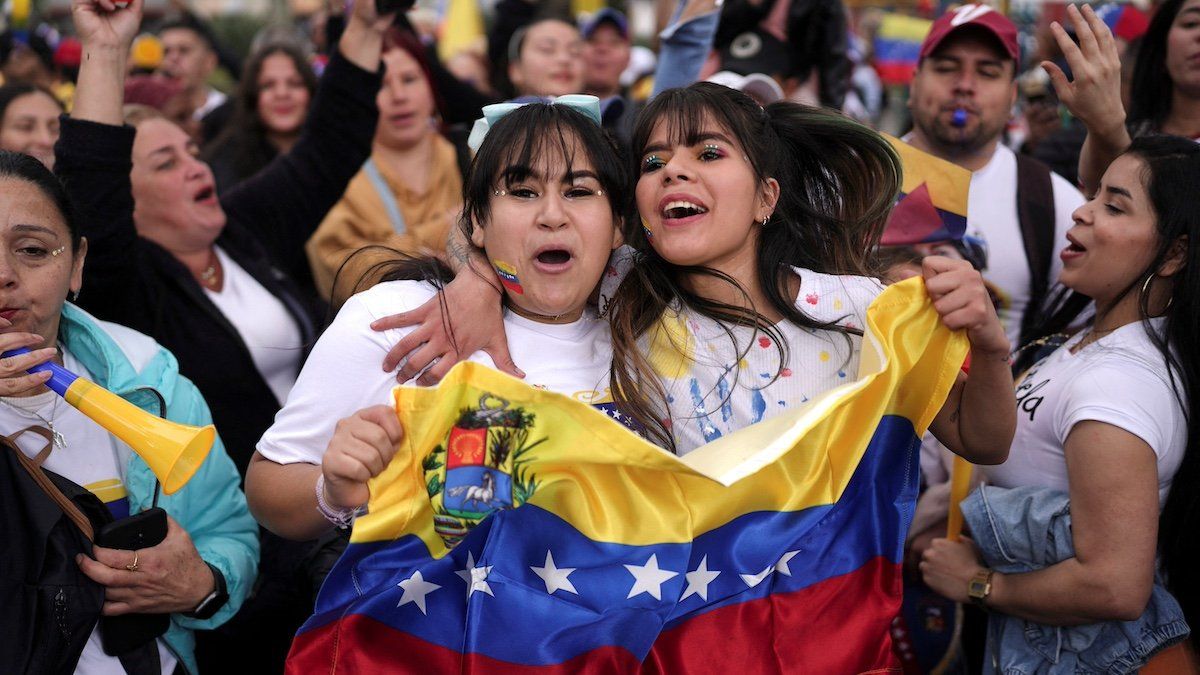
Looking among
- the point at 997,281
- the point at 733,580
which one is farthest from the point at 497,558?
the point at 997,281

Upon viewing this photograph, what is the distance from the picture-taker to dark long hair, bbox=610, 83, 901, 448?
2.53 meters

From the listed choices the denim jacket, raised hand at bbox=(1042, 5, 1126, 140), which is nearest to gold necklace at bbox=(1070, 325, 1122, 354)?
the denim jacket

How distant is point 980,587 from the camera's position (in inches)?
111

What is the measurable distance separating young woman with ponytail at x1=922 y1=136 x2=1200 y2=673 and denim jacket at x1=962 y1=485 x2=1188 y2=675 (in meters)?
0.04

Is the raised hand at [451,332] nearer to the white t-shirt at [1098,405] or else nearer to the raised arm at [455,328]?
the raised arm at [455,328]

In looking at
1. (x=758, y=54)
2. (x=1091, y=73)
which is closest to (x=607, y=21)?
(x=758, y=54)

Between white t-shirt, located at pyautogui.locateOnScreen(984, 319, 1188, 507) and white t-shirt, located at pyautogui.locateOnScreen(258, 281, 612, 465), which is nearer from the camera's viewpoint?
white t-shirt, located at pyautogui.locateOnScreen(258, 281, 612, 465)

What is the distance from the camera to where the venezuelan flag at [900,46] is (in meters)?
8.43

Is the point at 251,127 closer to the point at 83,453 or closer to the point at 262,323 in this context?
the point at 262,323

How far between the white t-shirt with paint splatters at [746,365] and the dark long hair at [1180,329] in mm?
734

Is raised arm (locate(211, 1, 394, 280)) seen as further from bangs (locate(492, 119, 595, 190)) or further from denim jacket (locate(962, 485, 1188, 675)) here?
denim jacket (locate(962, 485, 1188, 675))

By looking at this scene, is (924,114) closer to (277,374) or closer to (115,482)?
(277,374)

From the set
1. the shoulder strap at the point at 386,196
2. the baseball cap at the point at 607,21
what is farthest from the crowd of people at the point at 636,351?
the baseball cap at the point at 607,21

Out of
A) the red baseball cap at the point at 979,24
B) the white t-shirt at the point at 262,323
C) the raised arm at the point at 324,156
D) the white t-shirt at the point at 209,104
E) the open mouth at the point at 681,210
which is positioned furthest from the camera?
the white t-shirt at the point at 209,104
